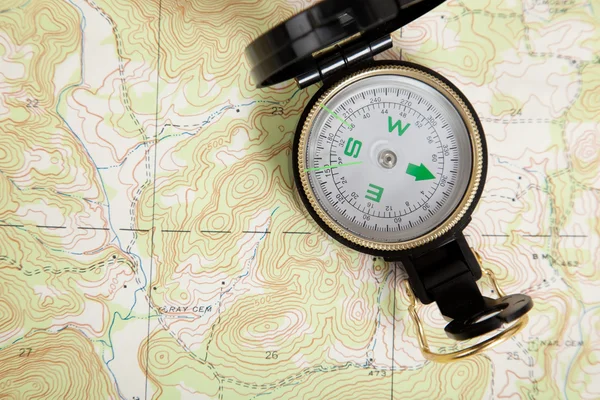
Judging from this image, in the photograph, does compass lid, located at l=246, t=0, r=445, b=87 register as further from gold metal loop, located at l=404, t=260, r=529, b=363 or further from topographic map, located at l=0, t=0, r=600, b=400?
gold metal loop, located at l=404, t=260, r=529, b=363

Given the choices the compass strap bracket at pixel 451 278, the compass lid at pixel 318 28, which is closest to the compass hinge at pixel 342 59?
the compass lid at pixel 318 28

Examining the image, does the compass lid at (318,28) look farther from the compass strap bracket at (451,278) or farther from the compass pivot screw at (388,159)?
the compass strap bracket at (451,278)

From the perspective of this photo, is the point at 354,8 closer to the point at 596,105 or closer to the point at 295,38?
the point at 295,38

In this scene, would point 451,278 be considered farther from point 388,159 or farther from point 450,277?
point 388,159

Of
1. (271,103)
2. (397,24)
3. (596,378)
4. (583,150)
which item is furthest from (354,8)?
Result: (596,378)

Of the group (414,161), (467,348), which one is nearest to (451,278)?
(467,348)

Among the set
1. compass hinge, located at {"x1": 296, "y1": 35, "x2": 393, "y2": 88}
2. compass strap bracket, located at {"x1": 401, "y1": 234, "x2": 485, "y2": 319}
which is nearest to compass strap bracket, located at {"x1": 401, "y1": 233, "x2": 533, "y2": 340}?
compass strap bracket, located at {"x1": 401, "y1": 234, "x2": 485, "y2": 319}
